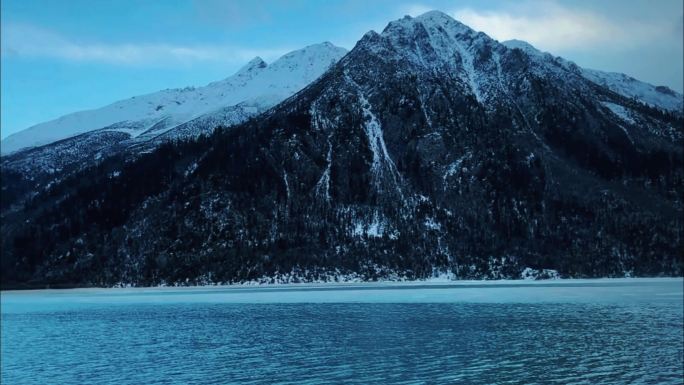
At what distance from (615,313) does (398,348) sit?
38596 mm

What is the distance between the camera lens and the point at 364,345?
59.2m

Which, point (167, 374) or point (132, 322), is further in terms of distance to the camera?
point (132, 322)

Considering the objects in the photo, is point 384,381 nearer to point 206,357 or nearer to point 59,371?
point 206,357

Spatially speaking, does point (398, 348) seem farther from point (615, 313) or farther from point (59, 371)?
point (615, 313)

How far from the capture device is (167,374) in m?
→ 48.4

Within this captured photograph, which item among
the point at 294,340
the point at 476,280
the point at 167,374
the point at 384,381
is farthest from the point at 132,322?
the point at 476,280

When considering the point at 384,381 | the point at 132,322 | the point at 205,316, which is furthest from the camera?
the point at 205,316

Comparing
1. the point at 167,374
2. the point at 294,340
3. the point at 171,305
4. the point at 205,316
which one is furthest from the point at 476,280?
the point at 167,374

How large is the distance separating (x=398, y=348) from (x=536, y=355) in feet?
38.9

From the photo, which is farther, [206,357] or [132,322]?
[132,322]

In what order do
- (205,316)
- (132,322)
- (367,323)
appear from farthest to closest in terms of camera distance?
(205,316), (132,322), (367,323)

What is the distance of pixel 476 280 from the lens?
199 m

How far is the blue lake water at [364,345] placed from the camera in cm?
4600

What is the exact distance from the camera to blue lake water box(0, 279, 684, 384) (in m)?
46.0
